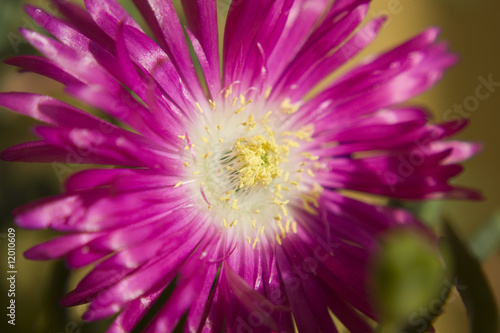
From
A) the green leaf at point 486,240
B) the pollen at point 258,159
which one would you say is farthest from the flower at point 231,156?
the green leaf at point 486,240

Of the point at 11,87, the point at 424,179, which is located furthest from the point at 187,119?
the point at 11,87

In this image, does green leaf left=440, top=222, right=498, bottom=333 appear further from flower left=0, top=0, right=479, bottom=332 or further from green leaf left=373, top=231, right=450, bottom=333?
green leaf left=373, top=231, right=450, bottom=333

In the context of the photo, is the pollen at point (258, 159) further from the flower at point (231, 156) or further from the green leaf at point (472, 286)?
the green leaf at point (472, 286)

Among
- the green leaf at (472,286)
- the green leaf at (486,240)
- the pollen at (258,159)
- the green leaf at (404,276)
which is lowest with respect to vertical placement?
the green leaf at (486,240)

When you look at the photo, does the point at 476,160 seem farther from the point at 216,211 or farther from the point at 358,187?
the point at 216,211

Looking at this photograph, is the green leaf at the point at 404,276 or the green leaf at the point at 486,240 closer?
the green leaf at the point at 404,276

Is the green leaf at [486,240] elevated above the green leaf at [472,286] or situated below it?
below

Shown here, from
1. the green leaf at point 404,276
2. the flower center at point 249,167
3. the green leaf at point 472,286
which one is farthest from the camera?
the flower center at point 249,167
